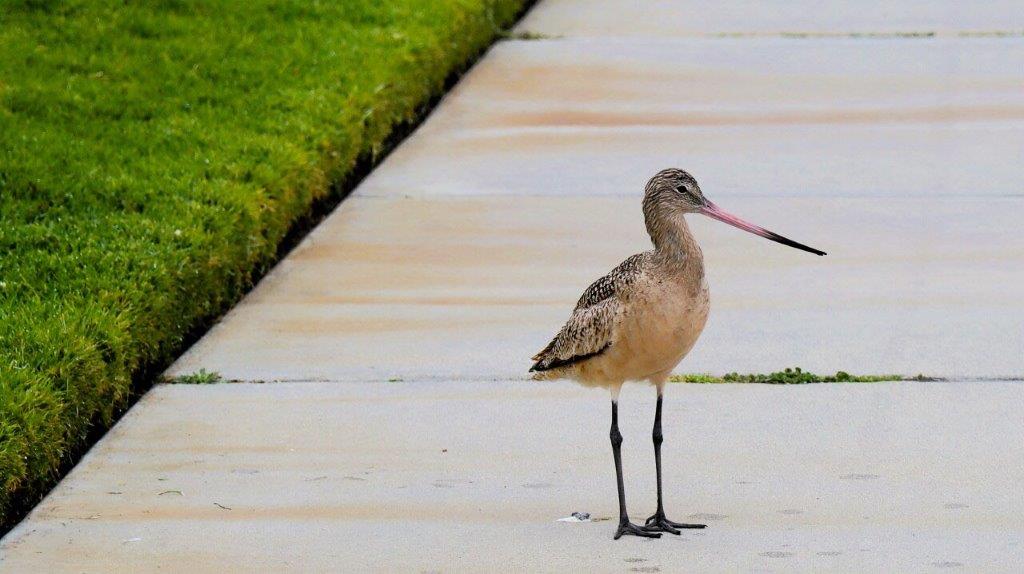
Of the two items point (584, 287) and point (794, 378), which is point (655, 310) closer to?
point (794, 378)

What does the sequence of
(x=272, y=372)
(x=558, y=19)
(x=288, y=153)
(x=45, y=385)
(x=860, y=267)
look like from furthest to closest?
(x=558, y=19)
(x=288, y=153)
(x=860, y=267)
(x=272, y=372)
(x=45, y=385)

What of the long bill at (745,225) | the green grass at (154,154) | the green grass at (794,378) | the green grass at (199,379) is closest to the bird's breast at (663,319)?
the long bill at (745,225)

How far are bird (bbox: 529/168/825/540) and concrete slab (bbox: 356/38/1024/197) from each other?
13.0ft

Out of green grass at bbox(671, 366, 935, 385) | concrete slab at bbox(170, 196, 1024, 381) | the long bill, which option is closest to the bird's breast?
the long bill

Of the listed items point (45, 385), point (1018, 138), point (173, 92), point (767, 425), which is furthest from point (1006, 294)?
point (173, 92)

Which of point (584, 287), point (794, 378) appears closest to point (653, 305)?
point (794, 378)

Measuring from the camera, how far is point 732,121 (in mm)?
10617

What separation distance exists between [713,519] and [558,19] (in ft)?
28.1

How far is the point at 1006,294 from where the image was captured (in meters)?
7.64

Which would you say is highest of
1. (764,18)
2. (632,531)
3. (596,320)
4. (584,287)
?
(764,18)

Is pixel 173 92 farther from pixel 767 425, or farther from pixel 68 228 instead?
pixel 767 425

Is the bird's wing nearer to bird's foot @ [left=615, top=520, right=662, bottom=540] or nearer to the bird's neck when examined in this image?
the bird's neck

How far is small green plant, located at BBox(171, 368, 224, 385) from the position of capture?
273 inches

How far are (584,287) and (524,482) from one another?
221cm
